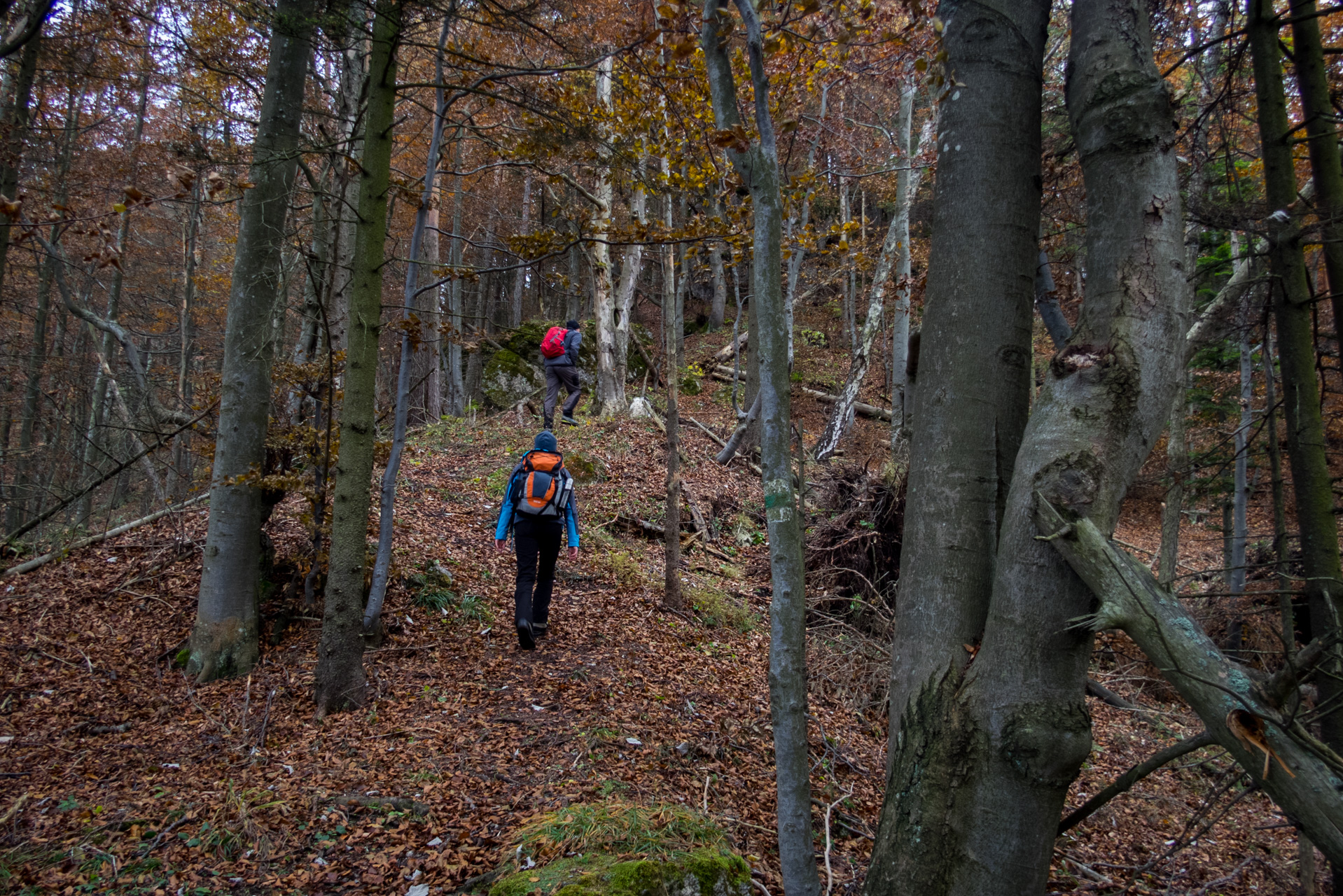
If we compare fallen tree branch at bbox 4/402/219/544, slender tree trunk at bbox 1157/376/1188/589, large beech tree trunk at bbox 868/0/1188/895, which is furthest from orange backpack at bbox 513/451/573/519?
slender tree trunk at bbox 1157/376/1188/589

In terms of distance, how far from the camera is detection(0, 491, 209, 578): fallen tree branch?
610cm

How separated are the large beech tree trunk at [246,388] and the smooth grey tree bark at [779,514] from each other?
175 inches

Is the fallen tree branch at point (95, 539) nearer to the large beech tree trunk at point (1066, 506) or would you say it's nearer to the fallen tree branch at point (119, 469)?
the fallen tree branch at point (119, 469)

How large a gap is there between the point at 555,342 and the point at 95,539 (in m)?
6.46

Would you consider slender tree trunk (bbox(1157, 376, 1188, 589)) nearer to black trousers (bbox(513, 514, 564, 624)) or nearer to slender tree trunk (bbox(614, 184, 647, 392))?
black trousers (bbox(513, 514, 564, 624))

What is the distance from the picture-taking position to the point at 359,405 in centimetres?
463

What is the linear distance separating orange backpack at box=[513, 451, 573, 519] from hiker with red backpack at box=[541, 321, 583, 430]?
16.7 ft

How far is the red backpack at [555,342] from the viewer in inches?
435

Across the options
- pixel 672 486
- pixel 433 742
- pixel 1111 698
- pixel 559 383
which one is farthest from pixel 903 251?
pixel 433 742

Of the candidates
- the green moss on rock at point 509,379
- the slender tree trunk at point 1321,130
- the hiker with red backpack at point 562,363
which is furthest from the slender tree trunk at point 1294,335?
the green moss on rock at point 509,379

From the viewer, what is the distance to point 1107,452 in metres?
2.02

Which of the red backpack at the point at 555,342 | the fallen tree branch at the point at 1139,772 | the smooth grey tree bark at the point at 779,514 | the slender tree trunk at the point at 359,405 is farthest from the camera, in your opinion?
the red backpack at the point at 555,342

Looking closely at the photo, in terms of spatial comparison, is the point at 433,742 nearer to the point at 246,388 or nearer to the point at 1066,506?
the point at 246,388

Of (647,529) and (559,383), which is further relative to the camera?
(559,383)
